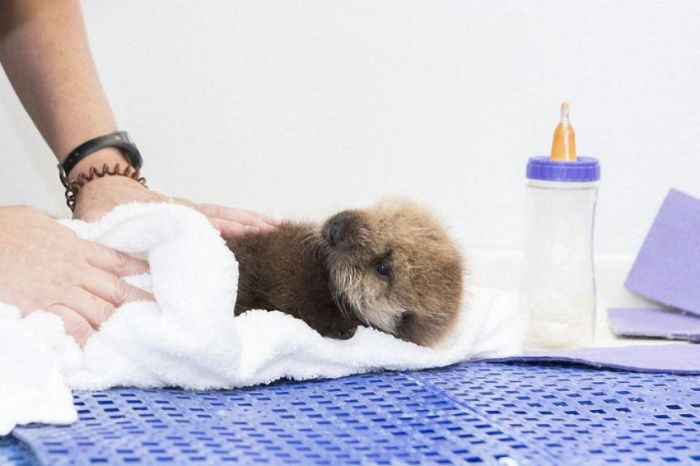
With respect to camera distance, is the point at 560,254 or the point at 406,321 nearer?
the point at 406,321

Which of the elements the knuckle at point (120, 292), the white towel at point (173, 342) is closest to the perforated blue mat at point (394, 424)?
the white towel at point (173, 342)

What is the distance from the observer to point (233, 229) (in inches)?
51.3

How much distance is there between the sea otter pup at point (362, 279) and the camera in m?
1.16

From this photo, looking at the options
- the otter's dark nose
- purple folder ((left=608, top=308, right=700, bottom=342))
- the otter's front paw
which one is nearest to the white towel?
the otter's front paw

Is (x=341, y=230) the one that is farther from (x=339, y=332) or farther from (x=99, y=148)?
(x=99, y=148)

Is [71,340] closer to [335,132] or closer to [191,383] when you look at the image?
[191,383]

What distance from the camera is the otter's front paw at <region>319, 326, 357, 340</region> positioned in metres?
1.14

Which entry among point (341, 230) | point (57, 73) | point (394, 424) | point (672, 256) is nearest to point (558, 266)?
point (672, 256)

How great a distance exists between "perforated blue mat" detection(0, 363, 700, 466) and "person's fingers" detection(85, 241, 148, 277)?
191 millimetres

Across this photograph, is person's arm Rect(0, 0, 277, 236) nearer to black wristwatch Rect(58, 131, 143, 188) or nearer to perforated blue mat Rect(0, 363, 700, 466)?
black wristwatch Rect(58, 131, 143, 188)

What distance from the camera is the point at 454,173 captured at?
5.89ft

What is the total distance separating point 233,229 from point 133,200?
152mm

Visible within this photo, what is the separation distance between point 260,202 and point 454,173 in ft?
1.34

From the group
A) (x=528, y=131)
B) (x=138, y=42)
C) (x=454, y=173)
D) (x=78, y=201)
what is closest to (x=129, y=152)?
(x=78, y=201)
